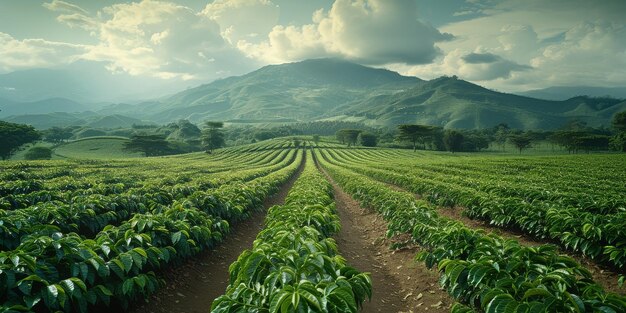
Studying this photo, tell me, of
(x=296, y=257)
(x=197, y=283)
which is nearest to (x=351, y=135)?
(x=197, y=283)

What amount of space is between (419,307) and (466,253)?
5.25 feet

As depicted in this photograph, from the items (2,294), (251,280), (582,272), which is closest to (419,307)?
(582,272)

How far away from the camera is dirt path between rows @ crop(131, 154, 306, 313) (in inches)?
242

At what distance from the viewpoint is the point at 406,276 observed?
8.12 m

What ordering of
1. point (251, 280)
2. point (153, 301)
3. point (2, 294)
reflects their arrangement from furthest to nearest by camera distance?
point (153, 301) < point (251, 280) < point (2, 294)

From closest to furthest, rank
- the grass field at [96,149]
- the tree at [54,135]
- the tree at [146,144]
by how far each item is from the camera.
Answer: the tree at [146,144], the grass field at [96,149], the tree at [54,135]

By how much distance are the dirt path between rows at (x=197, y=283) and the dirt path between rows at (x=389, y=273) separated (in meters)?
3.49

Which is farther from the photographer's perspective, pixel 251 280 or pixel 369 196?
pixel 369 196

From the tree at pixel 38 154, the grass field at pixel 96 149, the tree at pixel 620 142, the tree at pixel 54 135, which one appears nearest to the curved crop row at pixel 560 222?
the tree at pixel 620 142

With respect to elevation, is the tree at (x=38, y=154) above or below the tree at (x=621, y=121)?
below

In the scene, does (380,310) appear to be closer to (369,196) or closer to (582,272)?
(582,272)

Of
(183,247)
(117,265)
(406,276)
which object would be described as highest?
(117,265)

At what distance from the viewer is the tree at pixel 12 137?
217ft

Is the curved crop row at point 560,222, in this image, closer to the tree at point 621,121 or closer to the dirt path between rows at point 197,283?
the dirt path between rows at point 197,283
